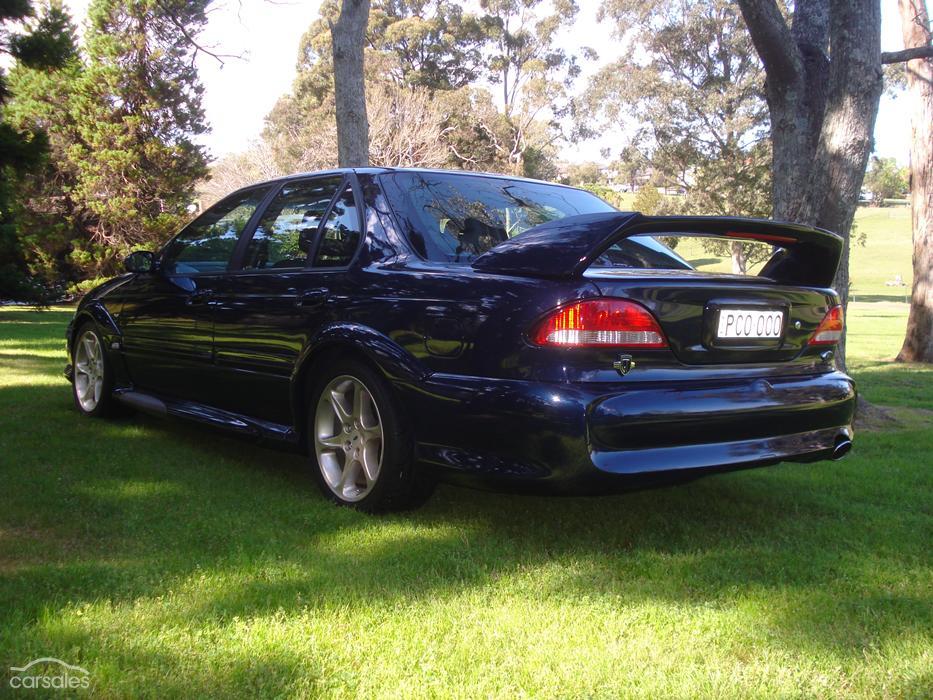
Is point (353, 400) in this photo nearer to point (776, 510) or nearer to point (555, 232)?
point (555, 232)

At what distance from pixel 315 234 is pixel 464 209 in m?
0.78

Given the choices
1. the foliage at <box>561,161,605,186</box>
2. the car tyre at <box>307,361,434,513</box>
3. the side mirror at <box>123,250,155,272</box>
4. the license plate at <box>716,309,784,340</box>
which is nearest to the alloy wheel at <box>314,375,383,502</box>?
the car tyre at <box>307,361,434,513</box>

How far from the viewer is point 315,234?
4.26 metres

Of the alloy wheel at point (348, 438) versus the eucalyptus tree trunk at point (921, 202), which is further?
the eucalyptus tree trunk at point (921, 202)

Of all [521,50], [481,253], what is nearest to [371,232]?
[481,253]

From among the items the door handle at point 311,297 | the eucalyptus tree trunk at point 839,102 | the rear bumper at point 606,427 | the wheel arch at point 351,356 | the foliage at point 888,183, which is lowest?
the rear bumper at point 606,427

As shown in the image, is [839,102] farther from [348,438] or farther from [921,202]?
[921,202]

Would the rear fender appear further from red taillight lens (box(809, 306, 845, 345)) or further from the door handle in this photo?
red taillight lens (box(809, 306, 845, 345))

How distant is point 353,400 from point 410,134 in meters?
37.3

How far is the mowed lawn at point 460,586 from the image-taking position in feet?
7.75

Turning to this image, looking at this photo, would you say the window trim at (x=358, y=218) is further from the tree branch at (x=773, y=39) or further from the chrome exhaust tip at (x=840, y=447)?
the tree branch at (x=773, y=39)

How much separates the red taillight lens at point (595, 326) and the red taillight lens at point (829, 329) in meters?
1.03

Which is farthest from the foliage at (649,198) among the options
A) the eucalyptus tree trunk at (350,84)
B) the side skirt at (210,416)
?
the side skirt at (210,416)

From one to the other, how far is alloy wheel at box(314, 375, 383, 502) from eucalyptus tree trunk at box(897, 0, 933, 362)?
1147cm
